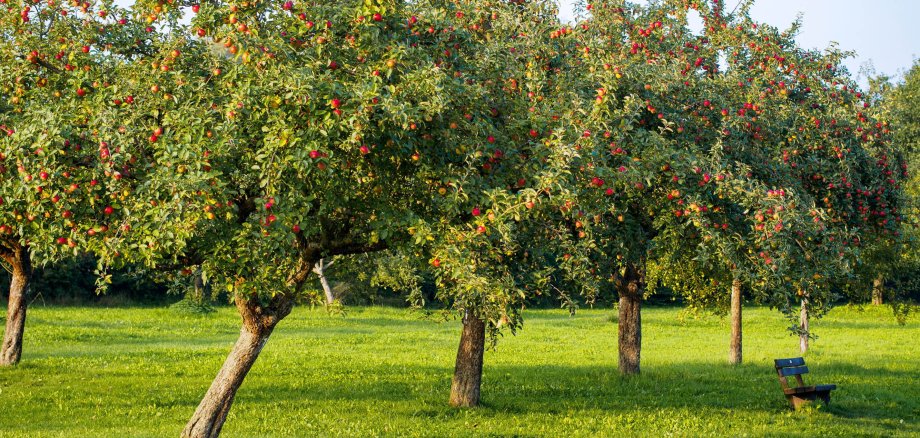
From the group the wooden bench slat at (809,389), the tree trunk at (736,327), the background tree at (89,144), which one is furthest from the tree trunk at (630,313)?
the background tree at (89,144)

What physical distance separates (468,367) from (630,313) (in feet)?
18.4

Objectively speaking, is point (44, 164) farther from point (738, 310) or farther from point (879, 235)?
point (738, 310)

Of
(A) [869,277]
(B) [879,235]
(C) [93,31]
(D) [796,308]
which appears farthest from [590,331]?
(C) [93,31]

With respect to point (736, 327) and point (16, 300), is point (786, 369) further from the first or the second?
point (16, 300)

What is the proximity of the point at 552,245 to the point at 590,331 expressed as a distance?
29552mm

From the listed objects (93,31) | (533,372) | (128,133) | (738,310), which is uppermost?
(93,31)

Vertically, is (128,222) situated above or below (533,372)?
above

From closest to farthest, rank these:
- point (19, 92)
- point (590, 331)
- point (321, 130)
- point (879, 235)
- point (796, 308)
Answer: point (321, 130)
point (19, 92)
point (796, 308)
point (879, 235)
point (590, 331)

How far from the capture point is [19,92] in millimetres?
11531

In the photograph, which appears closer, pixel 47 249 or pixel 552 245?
pixel 47 249

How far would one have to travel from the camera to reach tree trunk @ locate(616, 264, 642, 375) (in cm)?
2169

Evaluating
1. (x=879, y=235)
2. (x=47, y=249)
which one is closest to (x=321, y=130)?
(x=47, y=249)

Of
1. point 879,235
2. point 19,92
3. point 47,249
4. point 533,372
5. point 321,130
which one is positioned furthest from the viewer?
point 533,372

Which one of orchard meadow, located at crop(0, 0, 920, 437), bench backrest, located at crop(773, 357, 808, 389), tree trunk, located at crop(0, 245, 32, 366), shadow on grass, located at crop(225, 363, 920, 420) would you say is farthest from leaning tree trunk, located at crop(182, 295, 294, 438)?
bench backrest, located at crop(773, 357, 808, 389)
